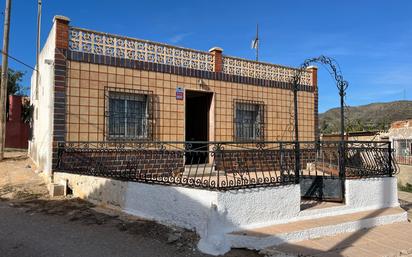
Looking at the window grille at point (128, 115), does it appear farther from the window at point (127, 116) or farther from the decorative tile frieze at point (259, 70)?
the decorative tile frieze at point (259, 70)

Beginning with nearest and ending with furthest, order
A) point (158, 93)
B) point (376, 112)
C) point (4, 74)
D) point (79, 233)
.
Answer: point (79, 233)
point (158, 93)
point (4, 74)
point (376, 112)

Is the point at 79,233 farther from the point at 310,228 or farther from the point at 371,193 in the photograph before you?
the point at 371,193

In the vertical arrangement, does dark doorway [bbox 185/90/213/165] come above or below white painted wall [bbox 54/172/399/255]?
above

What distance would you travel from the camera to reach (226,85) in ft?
36.4

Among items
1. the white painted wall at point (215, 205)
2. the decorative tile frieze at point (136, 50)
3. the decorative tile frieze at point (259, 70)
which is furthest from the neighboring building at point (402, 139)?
the white painted wall at point (215, 205)

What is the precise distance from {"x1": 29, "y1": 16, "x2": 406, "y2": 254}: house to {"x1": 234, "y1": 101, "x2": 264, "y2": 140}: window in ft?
0.13

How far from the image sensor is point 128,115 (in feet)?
30.8

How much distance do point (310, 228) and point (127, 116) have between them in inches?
223

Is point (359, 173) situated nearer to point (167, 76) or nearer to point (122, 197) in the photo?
point (122, 197)

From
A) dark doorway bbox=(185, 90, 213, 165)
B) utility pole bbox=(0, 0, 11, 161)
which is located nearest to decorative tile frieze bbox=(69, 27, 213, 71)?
dark doorway bbox=(185, 90, 213, 165)

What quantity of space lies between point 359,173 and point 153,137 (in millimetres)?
5222

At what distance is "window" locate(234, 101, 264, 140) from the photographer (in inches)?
451

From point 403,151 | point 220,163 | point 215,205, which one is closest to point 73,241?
point 215,205

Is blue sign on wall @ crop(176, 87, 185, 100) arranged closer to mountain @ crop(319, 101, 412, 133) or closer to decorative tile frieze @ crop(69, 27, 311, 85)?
decorative tile frieze @ crop(69, 27, 311, 85)
